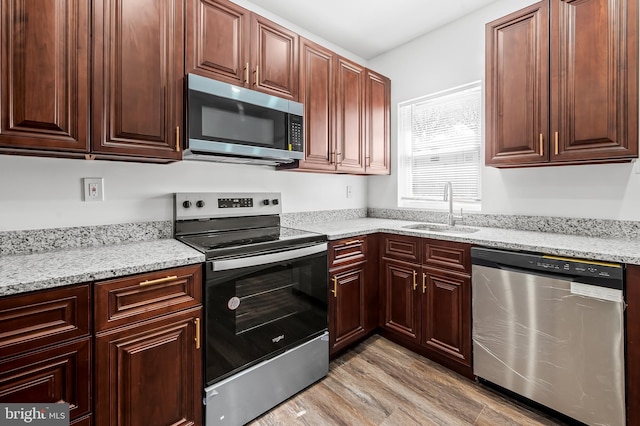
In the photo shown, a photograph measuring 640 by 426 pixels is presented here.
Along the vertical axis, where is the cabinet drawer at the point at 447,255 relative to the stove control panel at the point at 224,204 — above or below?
below

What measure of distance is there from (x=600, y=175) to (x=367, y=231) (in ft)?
5.02

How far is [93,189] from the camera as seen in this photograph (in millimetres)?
1702

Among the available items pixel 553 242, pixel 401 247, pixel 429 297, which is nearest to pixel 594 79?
pixel 553 242

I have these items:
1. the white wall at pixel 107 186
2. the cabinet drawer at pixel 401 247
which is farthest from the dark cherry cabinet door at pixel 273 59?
the cabinet drawer at pixel 401 247

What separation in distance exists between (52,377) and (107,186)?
102 centimetres

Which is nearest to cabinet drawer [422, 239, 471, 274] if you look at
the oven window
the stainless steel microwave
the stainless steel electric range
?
the stainless steel electric range

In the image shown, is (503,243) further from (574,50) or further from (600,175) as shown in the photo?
(574,50)

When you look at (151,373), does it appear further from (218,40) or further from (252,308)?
(218,40)

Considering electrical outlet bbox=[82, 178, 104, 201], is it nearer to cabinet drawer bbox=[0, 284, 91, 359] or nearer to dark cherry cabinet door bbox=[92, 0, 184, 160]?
dark cherry cabinet door bbox=[92, 0, 184, 160]

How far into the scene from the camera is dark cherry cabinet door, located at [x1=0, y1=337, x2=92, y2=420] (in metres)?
1.04

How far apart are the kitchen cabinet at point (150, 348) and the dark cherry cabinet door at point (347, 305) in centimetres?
97

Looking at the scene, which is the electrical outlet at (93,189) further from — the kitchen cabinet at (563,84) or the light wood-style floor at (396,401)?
the kitchen cabinet at (563,84)

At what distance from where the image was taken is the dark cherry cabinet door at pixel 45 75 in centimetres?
122

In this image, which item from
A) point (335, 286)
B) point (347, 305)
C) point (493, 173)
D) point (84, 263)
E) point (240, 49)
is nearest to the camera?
point (84, 263)
